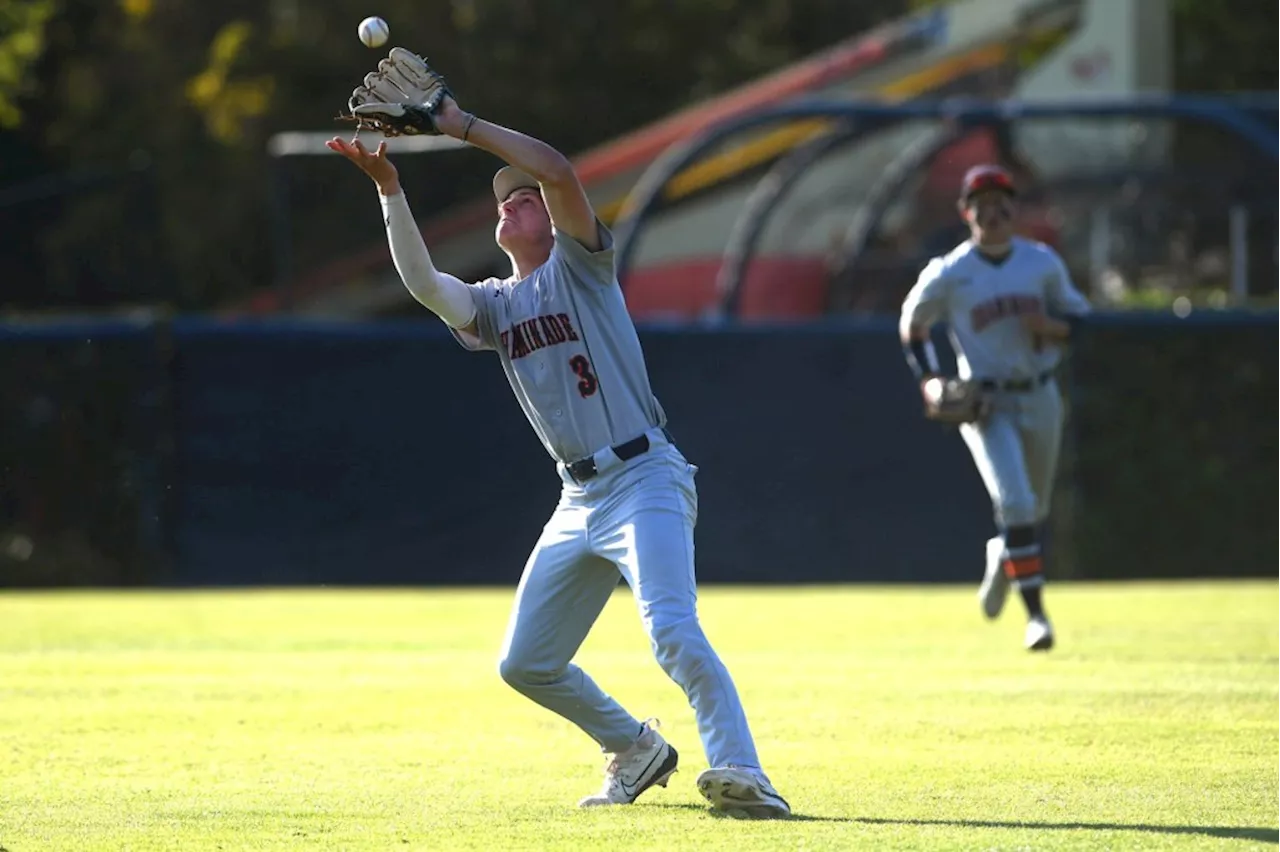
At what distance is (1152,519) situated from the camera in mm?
17984

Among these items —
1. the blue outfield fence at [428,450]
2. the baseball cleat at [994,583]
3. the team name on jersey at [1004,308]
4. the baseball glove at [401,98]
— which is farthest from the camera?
the blue outfield fence at [428,450]

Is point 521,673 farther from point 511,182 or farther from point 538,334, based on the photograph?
point 511,182

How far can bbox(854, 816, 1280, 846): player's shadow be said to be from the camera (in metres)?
5.96

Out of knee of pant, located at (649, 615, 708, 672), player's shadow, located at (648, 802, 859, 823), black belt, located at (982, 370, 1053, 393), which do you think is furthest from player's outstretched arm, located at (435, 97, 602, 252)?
black belt, located at (982, 370, 1053, 393)

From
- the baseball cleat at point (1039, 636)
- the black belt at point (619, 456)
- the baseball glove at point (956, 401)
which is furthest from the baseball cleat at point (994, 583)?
the black belt at point (619, 456)

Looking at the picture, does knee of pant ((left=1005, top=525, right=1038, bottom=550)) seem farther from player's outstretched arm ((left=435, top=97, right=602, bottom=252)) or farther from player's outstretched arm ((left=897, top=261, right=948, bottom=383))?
player's outstretched arm ((left=435, top=97, right=602, bottom=252))

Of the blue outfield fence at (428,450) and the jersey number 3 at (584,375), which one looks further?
the blue outfield fence at (428,450)

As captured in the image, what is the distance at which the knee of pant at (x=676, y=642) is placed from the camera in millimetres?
6395

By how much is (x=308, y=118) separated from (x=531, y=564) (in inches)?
1039

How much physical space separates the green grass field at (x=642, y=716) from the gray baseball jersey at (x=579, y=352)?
47.1 inches

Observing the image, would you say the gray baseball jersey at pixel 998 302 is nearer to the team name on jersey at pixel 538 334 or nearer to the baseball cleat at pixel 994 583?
the baseball cleat at pixel 994 583

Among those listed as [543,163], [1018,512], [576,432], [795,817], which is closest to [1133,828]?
[795,817]

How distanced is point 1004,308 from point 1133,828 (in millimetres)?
6049

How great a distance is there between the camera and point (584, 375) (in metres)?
6.77
